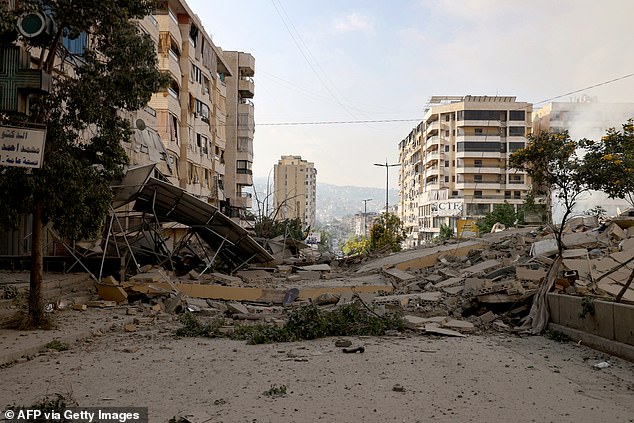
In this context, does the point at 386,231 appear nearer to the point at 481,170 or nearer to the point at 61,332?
the point at 61,332

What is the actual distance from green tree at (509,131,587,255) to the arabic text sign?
961 centimetres

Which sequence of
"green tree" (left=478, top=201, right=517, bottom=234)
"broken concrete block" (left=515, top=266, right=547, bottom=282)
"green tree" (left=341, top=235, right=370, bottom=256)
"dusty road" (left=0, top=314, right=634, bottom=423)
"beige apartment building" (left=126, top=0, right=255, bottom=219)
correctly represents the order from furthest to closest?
"green tree" (left=341, top=235, right=370, bottom=256) → "green tree" (left=478, top=201, right=517, bottom=234) → "beige apartment building" (left=126, top=0, right=255, bottom=219) → "broken concrete block" (left=515, top=266, right=547, bottom=282) → "dusty road" (left=0, top=314, right=634, bottom=423)

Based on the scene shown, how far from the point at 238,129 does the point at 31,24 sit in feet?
137

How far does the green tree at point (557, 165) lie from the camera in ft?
40.7

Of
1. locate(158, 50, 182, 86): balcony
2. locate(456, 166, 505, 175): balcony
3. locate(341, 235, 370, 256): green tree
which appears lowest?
locate(341, 235, 370, 256): green tree

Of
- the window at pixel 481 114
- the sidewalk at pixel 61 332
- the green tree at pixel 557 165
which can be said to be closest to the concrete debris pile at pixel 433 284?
the sidewalk at pixel 61 332

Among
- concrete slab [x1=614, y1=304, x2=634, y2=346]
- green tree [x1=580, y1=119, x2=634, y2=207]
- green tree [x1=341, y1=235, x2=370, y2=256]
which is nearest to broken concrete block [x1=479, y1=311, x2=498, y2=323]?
concrete slab [x1=614, y1=304, x2=634, y2=346]

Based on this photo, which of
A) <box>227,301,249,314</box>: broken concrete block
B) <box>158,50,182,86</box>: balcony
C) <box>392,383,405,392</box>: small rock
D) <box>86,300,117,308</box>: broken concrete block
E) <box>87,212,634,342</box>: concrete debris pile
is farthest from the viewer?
<box>158,50,182,86</box>: balcony

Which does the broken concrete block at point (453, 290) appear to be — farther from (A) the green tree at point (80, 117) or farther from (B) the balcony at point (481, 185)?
(B) the balcony at point (481, 185)

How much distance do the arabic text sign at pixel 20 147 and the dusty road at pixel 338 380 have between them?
9.57ft

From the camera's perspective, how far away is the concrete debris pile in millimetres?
11891

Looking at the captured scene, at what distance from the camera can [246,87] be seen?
169 ft

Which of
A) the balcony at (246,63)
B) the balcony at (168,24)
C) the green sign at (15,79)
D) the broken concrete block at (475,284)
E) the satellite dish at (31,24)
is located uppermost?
the balcony at (246,63)

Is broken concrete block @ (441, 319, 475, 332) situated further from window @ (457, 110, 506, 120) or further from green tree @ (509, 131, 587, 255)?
window @ (457, 110, 506, 120)
